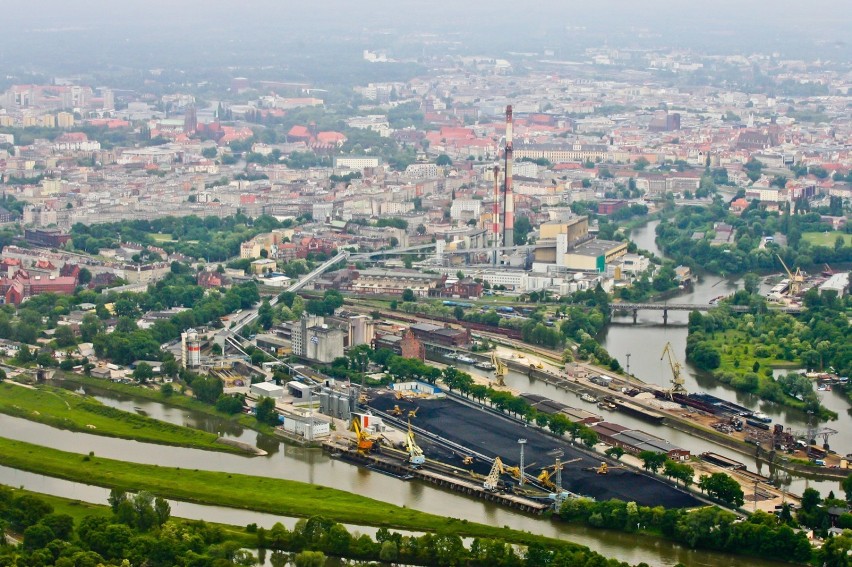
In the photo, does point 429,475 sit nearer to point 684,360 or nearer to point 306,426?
point 306,426

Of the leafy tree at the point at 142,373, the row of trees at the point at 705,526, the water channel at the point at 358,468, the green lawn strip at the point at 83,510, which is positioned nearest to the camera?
the row of trees at the point at 705,526

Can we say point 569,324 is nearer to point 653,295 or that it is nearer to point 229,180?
point 653,295

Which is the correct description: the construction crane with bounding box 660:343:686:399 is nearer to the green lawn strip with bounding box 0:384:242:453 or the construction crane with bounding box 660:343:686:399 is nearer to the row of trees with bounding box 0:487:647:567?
the green lawn strip with bounding box 0:384:242:453

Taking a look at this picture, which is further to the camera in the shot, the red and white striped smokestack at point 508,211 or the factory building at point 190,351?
Answer: the red and white striped smokestack at point 508,211

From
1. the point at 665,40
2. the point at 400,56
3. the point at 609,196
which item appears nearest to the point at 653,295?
the point at 609,196

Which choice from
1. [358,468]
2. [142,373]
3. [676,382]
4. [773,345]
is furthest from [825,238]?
[358,468]

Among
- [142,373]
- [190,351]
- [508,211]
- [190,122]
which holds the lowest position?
[190,122]

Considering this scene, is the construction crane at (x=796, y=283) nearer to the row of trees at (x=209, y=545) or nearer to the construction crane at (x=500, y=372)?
the construction crane at (x=500, y=372)

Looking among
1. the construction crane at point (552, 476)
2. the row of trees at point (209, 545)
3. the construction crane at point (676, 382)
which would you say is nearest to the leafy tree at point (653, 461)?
the construction crane at point (552, 476)
